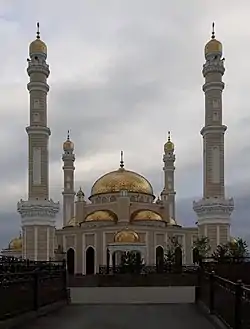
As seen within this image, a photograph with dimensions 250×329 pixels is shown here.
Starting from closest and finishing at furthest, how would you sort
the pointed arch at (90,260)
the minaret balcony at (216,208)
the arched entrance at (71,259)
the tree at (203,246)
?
1. the tree at (203,246)
2. the minaret balcony at (216,208)
3. the pointed arch at (90,260)
4. the arched entrance at (71,259)

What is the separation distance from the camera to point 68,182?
71688 mm

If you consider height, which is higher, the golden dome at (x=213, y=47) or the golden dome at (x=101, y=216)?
the golden dome at (x=213, y=47)

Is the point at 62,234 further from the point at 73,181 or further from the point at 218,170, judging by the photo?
the point at 218,170

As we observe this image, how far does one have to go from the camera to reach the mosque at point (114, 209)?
181 feet

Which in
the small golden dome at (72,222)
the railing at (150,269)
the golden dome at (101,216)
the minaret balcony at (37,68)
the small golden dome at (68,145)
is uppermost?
the minaret balcony at (37,68)

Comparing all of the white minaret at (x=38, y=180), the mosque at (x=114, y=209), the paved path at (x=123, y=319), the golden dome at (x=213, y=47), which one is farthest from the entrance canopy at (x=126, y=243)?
the paved path at (x=123, y=319)

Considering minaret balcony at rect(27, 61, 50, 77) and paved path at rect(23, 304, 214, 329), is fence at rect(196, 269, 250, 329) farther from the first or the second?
minaret balcony at rect(27, 61, 50, 77)

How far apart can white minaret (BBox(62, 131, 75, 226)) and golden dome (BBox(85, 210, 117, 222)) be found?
859cm

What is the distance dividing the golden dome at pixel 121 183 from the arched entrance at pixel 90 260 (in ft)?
23.1

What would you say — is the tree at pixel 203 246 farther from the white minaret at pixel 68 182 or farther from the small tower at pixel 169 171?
the white minaret at pixel 68 182

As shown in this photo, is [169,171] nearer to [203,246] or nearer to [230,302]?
[203,246]

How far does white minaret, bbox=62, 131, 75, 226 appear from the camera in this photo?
232 feet

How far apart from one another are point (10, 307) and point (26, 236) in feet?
147

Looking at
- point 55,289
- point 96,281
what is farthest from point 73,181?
point 55,289
